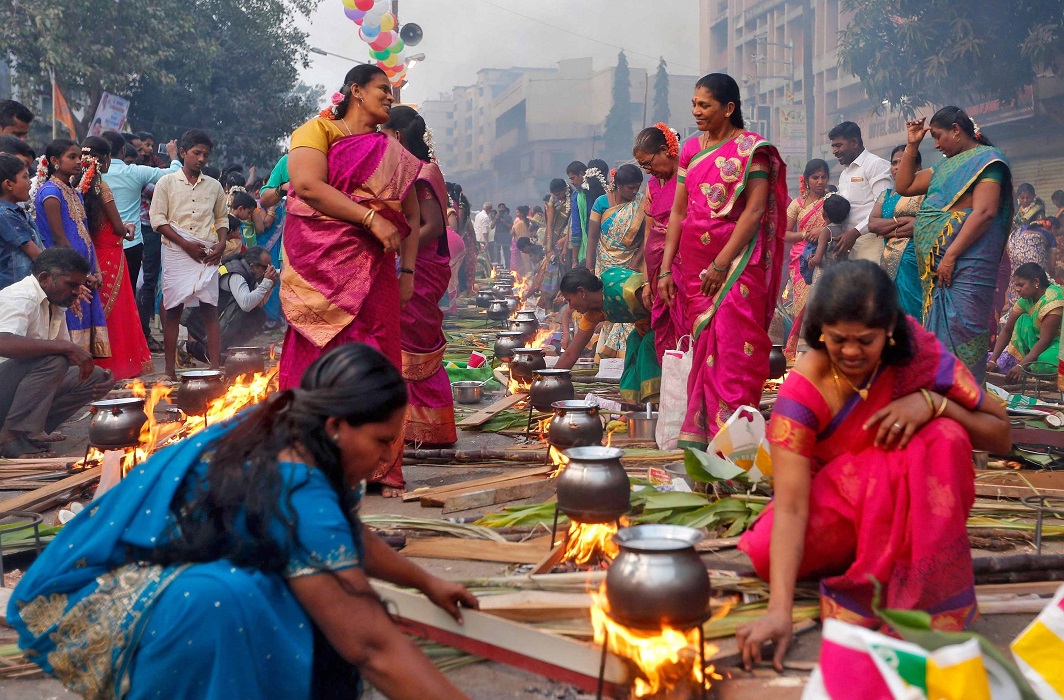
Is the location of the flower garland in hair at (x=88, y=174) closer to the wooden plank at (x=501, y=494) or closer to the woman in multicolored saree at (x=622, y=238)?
the woman in multicolored saree at (x=622, y=238)

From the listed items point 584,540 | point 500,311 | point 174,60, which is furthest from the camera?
point 174,60

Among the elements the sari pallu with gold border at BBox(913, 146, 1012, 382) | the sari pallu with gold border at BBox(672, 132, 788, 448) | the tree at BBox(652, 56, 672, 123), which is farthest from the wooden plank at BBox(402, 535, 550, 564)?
Answer: the tree at BBox(652, 56, 672, 123)

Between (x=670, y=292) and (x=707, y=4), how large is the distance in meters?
41.2

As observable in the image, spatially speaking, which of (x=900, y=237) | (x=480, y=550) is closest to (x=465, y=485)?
(x=480, y=550)

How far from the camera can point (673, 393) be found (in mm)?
5680

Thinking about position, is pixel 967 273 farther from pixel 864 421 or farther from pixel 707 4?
pixel 707 4

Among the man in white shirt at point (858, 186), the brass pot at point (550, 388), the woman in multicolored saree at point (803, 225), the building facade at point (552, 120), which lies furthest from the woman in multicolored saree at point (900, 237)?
the building facade at point (552, 120)

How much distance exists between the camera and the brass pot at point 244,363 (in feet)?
23.5

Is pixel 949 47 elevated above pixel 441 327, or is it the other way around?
pixel 949 47

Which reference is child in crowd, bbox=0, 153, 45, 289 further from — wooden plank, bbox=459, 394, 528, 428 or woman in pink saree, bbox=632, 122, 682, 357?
woman in pink saree, bbox=632, 122, 682, 357

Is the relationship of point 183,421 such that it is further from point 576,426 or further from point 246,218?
point 246,218

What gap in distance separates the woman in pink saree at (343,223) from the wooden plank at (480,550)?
3.53 feet

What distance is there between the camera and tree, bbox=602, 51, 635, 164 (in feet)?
191

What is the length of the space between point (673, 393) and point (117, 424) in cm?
293
